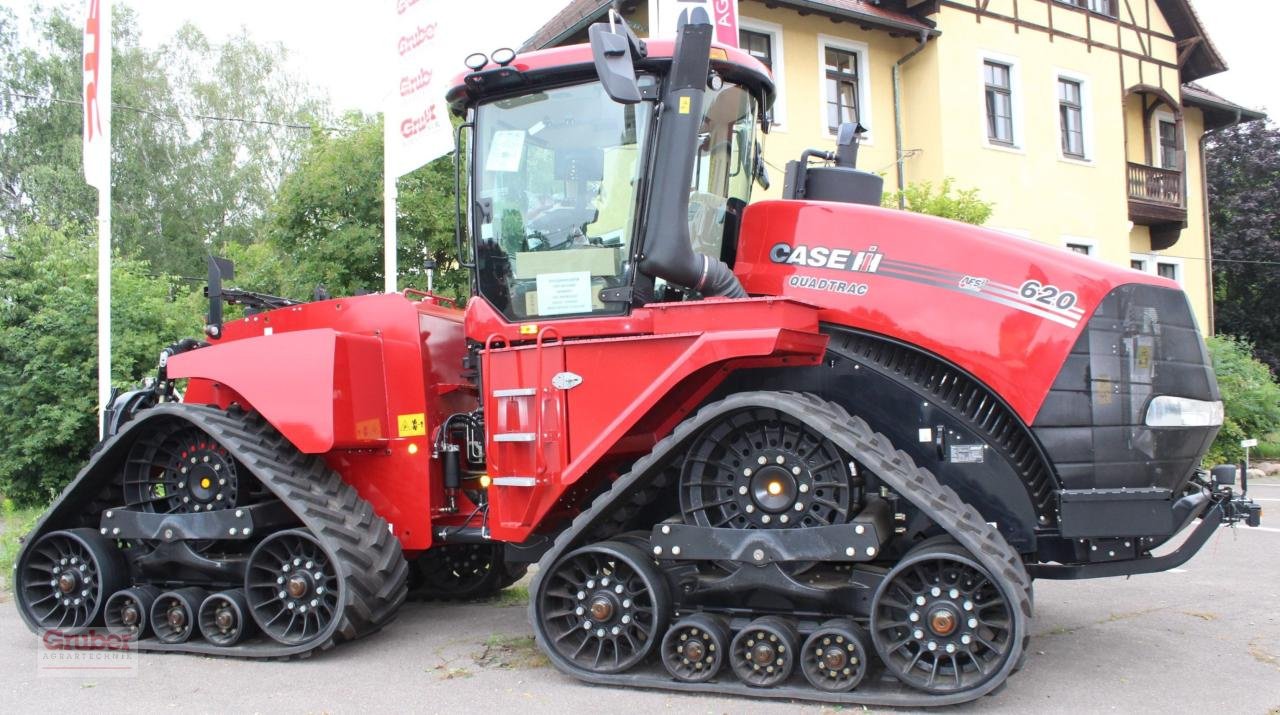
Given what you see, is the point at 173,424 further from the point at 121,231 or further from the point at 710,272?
the point at 121,231

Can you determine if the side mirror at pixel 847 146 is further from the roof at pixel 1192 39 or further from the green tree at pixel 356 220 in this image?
the roof at pixel 1192 39

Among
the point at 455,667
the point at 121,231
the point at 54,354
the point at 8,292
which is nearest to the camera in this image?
the point at 455,667

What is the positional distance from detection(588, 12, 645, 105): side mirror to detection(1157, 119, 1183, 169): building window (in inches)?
881

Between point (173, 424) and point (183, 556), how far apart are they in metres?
0.75

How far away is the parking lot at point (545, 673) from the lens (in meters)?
4.45

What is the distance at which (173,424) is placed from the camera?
19.4 ft

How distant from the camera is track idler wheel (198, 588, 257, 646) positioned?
550 centimetres

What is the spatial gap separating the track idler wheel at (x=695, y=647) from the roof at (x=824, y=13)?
1317cm

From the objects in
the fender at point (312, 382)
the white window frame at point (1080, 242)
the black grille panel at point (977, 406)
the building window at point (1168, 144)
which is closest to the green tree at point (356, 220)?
the fender at point (312, 382)

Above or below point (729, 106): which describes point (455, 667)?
below

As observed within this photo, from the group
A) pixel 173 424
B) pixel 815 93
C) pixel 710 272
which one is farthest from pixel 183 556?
pixel 815 93

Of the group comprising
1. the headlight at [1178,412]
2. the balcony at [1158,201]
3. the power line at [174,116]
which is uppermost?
the power line at [174,116]

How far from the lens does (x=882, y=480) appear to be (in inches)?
168

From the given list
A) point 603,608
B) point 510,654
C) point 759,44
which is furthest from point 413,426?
point 759,44
